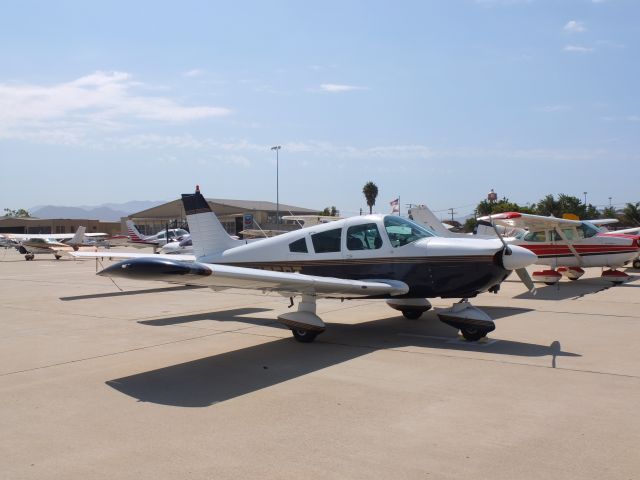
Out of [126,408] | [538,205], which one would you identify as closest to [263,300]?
[126,408]

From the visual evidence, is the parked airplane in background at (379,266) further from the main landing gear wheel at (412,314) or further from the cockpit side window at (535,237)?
the cockpit side window at (535,237)

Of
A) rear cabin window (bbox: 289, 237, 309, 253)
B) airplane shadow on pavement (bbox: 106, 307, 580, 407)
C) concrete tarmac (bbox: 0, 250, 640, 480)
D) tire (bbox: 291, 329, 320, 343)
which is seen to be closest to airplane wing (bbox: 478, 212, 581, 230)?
concrete tarmac (bbox: 0, 250, 640, 480)

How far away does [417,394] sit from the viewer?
19.8 feet

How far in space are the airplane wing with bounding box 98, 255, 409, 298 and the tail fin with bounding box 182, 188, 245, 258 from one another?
294 cm

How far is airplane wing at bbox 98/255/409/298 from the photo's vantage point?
629 cm

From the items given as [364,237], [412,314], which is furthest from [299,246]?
[412,314]

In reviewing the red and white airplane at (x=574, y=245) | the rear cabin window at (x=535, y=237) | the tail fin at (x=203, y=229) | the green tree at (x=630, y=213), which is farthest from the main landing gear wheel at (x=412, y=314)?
the green tree at (x=630, y=213)

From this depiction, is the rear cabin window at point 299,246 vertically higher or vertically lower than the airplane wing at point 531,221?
lower

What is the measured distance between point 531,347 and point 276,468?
537 centimetres

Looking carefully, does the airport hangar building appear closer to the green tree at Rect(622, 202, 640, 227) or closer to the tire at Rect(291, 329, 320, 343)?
the green tree at Rect(622, 202, 640, 227)

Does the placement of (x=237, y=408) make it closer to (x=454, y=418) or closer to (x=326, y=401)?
(x=326, y=401)

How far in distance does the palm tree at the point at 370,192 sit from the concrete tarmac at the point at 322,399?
8160cm

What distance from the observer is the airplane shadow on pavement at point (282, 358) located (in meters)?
6.31

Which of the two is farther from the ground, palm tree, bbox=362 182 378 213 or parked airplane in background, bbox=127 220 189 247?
palm tree, bbox=362 182 378 213
